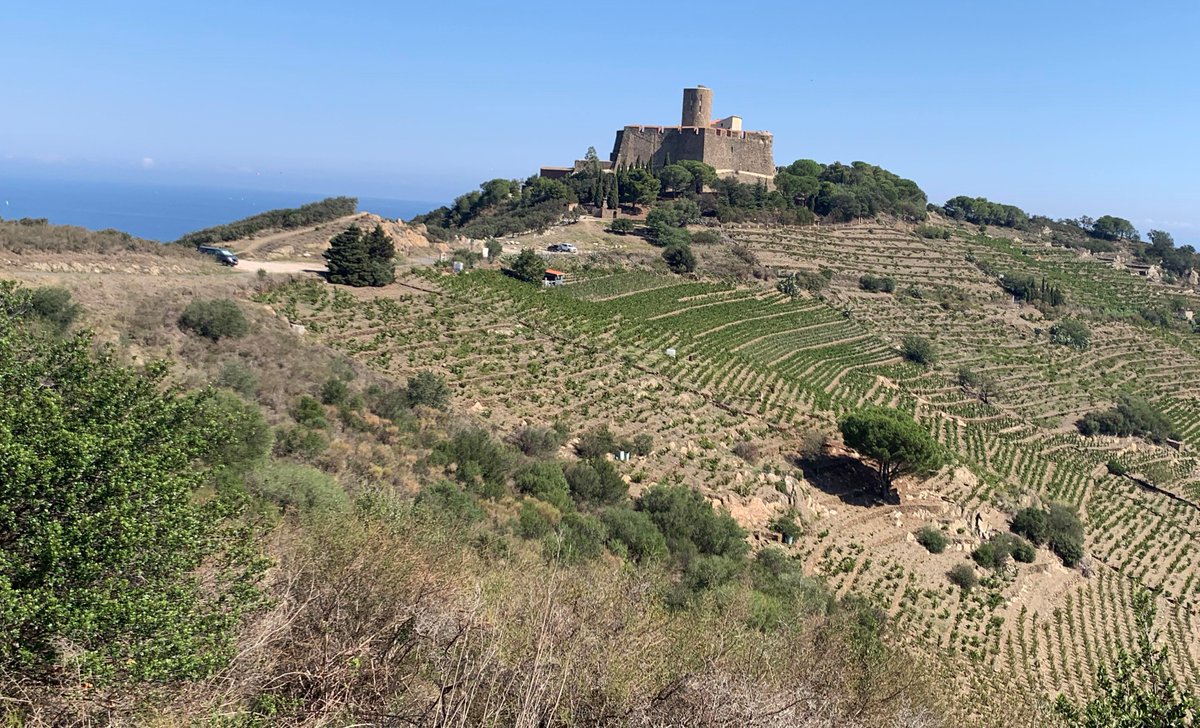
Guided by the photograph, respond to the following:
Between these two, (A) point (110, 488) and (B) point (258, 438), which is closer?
(A) point (110, 488)

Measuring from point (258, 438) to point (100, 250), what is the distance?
19.3m

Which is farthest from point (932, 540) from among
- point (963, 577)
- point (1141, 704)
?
point (1141, 704)

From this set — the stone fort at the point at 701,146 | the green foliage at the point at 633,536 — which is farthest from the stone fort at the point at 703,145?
the green foliage at the point at 633,536

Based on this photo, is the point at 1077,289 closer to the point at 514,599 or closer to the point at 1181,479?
the point at 1181,479

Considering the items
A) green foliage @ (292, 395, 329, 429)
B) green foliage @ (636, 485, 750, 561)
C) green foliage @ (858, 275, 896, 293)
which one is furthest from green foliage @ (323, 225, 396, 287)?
green foliage @ (858, 275, 896, 293)

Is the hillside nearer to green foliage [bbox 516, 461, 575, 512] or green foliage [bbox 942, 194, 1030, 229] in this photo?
green foliage [bbox 516, 461, 575, 512]

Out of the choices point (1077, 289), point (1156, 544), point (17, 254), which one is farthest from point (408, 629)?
point (1077, 289)

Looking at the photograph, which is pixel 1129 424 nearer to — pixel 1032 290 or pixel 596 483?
pixel 1032 290

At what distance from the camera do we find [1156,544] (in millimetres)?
24812

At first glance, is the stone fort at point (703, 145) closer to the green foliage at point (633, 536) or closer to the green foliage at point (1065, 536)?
the green foliage at point (1065, 536)

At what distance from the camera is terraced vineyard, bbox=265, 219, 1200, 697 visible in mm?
18828

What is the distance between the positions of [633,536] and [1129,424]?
31.6 m

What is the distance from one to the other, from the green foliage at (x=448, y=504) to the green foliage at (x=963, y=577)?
13.8 meters

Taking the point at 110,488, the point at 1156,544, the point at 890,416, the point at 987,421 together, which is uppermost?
the point at 110,488
